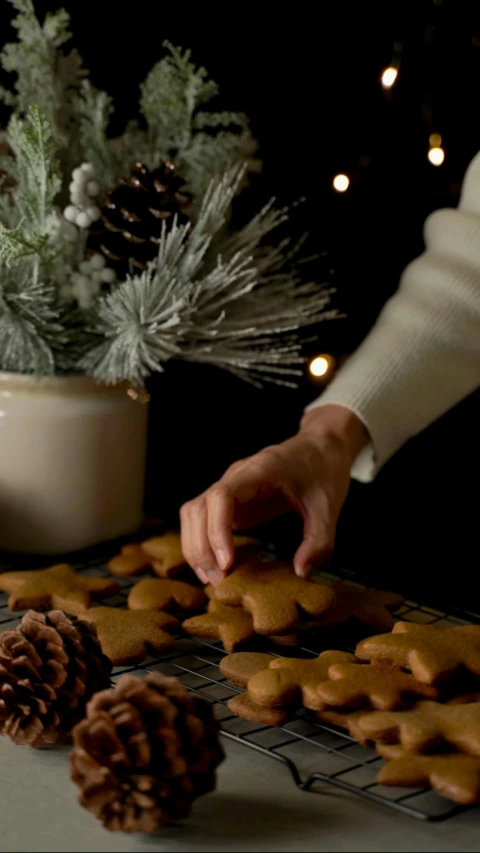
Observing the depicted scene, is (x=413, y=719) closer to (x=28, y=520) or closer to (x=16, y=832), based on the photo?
(x=16, y=832)

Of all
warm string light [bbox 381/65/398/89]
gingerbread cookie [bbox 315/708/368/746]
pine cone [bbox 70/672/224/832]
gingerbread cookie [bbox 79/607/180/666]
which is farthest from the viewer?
warm string light [bbox 381/65/398/89]

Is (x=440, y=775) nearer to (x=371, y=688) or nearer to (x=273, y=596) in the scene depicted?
(x=371, y=688)

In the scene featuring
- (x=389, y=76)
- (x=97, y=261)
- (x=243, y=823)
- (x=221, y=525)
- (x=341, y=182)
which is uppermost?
(x=389, y=76)

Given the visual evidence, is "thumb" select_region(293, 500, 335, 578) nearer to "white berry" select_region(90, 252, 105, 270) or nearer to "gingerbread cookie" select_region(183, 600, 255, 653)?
"gingerbread cookie" select_region(183, 600, 255, 653)

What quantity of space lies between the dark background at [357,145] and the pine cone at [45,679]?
711 millimetres

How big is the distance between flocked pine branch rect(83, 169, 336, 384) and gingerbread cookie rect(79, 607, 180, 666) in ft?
0.89

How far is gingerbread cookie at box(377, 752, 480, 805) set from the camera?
2.38 feet

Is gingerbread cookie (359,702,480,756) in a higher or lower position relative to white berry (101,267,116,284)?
lower

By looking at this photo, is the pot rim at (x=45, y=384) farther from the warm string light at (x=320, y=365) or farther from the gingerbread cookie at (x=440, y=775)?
the gingerbread cookie at (x=440, y=775)

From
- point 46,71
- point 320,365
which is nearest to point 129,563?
point 320,365

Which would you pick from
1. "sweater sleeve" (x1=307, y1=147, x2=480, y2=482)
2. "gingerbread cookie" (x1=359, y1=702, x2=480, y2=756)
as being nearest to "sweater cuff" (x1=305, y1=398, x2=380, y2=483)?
"sweater sleeve" (x1=307, y1=147, x2=480, y2=482)

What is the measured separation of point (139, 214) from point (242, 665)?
1.69ft

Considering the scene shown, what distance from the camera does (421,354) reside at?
1236 mm

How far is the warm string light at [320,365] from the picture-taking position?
4.94ft
